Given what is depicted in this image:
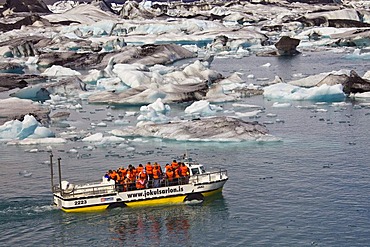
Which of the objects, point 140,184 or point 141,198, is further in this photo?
point 140,184

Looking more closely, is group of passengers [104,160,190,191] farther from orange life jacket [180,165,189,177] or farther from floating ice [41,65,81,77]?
floating ice [41,65,81,77]

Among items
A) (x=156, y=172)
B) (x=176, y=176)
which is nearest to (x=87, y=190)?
(x=156, y=172)

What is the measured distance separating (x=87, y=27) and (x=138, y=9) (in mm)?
31952

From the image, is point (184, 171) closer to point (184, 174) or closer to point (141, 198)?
point (184, 174)

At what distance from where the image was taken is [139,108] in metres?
43.6

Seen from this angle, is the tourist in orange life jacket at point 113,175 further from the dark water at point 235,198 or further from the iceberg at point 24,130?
the iceberg at point 24,130

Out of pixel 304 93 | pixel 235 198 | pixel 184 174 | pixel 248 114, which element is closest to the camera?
pixel 235 198

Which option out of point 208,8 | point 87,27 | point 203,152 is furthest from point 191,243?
point 208,8

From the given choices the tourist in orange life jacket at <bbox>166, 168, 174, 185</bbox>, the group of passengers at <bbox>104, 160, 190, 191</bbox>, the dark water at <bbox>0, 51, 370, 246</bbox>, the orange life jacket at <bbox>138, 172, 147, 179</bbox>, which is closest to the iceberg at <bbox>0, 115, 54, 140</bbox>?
the dark water at <bbox>0, 51, 370, 246</bbox>

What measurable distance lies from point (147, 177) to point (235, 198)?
10.4ft

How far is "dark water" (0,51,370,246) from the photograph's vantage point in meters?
21.6

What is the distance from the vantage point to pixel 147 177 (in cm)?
2491

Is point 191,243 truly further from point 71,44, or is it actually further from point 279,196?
point 71,44

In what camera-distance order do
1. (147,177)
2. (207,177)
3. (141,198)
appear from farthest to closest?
(207,177), (147,177), (141,198)
